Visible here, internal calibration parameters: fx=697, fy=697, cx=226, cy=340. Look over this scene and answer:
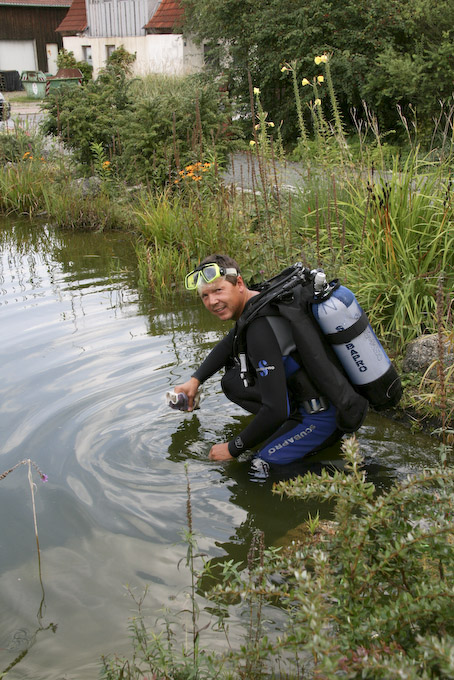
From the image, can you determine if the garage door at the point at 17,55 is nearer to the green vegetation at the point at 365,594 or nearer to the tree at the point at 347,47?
the tree at the point at 347,47

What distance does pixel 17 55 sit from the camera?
42906 mm

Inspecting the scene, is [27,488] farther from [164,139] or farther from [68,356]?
[164,139]

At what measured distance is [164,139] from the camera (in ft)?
34.2

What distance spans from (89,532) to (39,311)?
4.01 m

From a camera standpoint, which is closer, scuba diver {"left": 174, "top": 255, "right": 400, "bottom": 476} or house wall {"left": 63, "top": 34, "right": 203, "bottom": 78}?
Result: scuba diver {"left": 174, "top": 255, "right": 400, "bottom": 476}

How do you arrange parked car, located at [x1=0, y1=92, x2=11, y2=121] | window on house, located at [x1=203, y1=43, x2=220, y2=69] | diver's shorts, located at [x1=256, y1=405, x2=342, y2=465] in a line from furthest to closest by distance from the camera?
1. window on house, located at [x1=203, y1=43, x2=220, y2=69]
2. parked car, located at [x1=0, y1=92, x2=11, y2=121]
3. diver's shorts, located at [x1=256, y1=405, x2=342, y2=465]

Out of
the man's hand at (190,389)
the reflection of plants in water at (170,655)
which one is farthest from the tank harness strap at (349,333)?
the reflection of plants in water at (170,655)

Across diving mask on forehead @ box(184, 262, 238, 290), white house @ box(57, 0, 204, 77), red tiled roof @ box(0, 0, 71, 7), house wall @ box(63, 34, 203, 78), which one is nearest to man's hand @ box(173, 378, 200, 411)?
diving mask on forehead @ box(184, 262, 238, 290)

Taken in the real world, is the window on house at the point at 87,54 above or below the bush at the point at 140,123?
above

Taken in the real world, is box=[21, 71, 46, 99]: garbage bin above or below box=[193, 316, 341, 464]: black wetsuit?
above

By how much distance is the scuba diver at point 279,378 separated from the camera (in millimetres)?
3844

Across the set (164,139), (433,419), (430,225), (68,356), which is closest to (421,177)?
(430,225)

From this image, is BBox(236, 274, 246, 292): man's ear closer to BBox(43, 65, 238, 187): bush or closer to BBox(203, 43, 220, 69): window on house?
BBox(43, 65, 238, 187): bush

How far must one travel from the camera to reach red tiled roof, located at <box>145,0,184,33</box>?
25.2 metres
